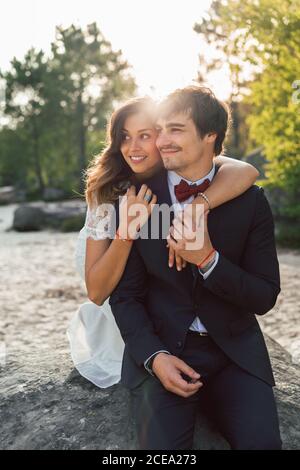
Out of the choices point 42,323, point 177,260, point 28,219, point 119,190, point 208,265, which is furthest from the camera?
point 28,219

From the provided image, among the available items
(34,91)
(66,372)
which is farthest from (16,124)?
(66,372)

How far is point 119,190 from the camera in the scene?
290 cm

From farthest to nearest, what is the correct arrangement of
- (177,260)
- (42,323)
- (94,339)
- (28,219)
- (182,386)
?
1. (28,219)
2. (42,323)
3. (94,339)
4. (177,260)
5. (182,386)

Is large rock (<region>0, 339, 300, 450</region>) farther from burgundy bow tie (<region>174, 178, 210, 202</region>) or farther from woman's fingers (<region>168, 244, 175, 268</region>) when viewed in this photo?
burgundy bow tie (<region>174, 178, 210, 202</region>)

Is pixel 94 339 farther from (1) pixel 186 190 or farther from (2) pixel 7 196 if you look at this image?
(2) pixel 7 196

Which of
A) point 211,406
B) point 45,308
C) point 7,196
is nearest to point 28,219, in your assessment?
point 45,308

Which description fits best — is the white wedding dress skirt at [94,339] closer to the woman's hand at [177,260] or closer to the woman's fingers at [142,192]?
Answer: the woman's fingers at [142,192]

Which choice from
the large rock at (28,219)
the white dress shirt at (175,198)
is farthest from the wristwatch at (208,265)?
the large rock at (28,219)

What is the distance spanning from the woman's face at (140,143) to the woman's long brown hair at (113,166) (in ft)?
0.14

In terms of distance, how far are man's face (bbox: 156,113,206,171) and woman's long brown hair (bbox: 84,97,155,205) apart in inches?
8.8

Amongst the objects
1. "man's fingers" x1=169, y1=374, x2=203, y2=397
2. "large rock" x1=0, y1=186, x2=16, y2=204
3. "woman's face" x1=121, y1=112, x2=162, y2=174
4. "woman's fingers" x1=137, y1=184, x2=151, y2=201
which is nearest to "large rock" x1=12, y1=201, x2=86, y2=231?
"woman's face" x1=121, y1=112, x2=162, y2=174

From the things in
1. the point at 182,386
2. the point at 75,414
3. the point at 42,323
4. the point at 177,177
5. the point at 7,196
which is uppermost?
the point at 177,177

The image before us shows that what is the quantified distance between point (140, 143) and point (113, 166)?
28cm

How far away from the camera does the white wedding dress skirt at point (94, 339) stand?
3.18 meters
